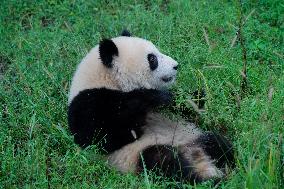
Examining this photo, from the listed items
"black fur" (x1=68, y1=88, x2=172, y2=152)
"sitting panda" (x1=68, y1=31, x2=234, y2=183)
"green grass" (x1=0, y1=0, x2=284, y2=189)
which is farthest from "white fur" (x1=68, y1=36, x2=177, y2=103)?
"green grass" (x1=0, y1=0, x2=284, y2=189)

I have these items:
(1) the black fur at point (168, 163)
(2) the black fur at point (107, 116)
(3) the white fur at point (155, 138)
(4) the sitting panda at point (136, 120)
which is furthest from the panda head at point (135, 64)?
(1) the black fur at point (168, 163)

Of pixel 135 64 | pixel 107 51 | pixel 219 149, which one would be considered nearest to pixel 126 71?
pixel 135 64

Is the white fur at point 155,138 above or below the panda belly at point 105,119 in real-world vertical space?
below

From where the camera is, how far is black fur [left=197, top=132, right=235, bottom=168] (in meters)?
4.63

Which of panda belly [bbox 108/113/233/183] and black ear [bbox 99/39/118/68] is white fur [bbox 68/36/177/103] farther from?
panda belly [bbox 108/113/233/183]

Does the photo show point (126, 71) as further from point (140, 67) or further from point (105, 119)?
point (105, 119)

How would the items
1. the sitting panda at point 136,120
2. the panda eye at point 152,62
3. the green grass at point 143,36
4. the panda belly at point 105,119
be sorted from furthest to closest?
the panda eye at point 152,62
the panda belly at point 105,119
the sitting panda at point 136,120
the green grass at point 143,36

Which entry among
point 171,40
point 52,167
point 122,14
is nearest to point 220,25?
point 171,40

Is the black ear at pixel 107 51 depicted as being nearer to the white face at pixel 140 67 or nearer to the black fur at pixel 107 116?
the white face at pixel 140 67

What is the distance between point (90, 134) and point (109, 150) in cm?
21

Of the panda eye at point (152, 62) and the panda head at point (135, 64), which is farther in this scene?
the panda eye at point (152, 62)

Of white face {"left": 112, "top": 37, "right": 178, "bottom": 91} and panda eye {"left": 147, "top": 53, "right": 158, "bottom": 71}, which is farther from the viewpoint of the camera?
panda eye {"left": 147, "top": 53, "right": 158, "bottom": 71}

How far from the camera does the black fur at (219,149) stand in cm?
463

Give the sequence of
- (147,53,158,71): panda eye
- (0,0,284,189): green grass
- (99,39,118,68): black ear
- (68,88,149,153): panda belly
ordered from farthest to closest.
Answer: (147,53,158,71): panda eye, (99,39,118,68): black ear, (68,88,149,153): panda belly, (0,0,284,189): green grass
